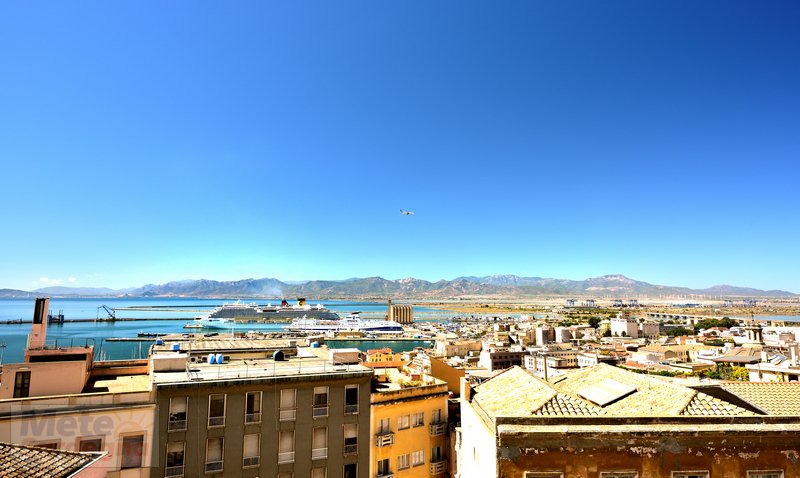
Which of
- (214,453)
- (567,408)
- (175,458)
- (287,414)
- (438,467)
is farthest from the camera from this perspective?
(438,467)

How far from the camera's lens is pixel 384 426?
13.5m

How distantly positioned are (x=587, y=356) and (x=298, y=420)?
243 feet

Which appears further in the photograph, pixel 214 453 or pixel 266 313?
pixel 266 313

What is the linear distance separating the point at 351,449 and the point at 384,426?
3.90 feet

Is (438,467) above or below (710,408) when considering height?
below

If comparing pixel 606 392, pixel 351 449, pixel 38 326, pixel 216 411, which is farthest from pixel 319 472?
pixel 38 326

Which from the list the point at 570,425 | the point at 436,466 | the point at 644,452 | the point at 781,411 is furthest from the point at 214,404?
the point at 781,411

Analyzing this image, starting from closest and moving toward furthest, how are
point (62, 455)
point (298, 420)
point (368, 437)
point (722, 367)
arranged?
point (62, 455) → point (298, 420) → point (368, 437) → point (722, 367)

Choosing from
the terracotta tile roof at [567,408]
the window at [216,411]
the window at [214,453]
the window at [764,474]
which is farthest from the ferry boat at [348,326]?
the window at [764,474]

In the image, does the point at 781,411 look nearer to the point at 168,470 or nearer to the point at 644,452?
the point at 644,452

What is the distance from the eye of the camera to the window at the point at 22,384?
10953mm

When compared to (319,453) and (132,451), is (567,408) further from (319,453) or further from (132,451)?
(132,451)

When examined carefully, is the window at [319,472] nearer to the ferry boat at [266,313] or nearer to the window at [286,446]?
the window at [286,446]

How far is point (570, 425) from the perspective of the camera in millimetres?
8766
